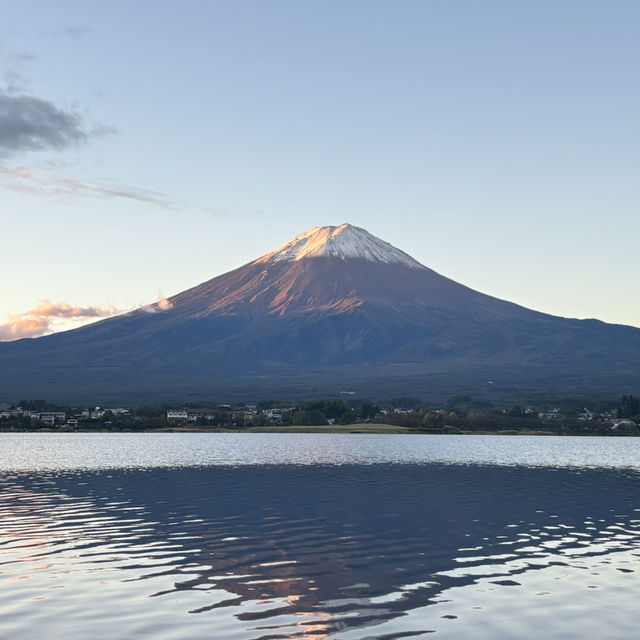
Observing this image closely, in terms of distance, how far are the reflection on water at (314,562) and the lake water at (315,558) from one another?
10cm

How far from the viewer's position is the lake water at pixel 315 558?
2336 centimetres

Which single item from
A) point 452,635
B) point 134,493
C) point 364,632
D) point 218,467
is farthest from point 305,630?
point 218,467

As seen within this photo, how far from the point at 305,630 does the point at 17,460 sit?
77.7 metres

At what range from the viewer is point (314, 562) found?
3300cm

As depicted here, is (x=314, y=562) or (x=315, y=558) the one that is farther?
(x=315, y=558)

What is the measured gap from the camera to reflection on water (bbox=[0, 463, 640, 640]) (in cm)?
2334

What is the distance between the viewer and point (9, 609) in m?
24.5

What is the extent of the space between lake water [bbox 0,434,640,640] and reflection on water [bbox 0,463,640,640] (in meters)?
0.10

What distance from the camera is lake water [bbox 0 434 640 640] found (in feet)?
76.6

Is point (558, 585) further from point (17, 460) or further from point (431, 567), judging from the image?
point (17, 460)

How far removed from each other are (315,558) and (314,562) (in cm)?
91

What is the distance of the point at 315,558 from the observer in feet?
111

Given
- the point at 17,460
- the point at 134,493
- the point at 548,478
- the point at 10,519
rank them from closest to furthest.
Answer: the point at 10,519
the point at 134,493
the point at 548,478
the point at 17,460

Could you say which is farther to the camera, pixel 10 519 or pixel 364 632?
pixel 10 519
